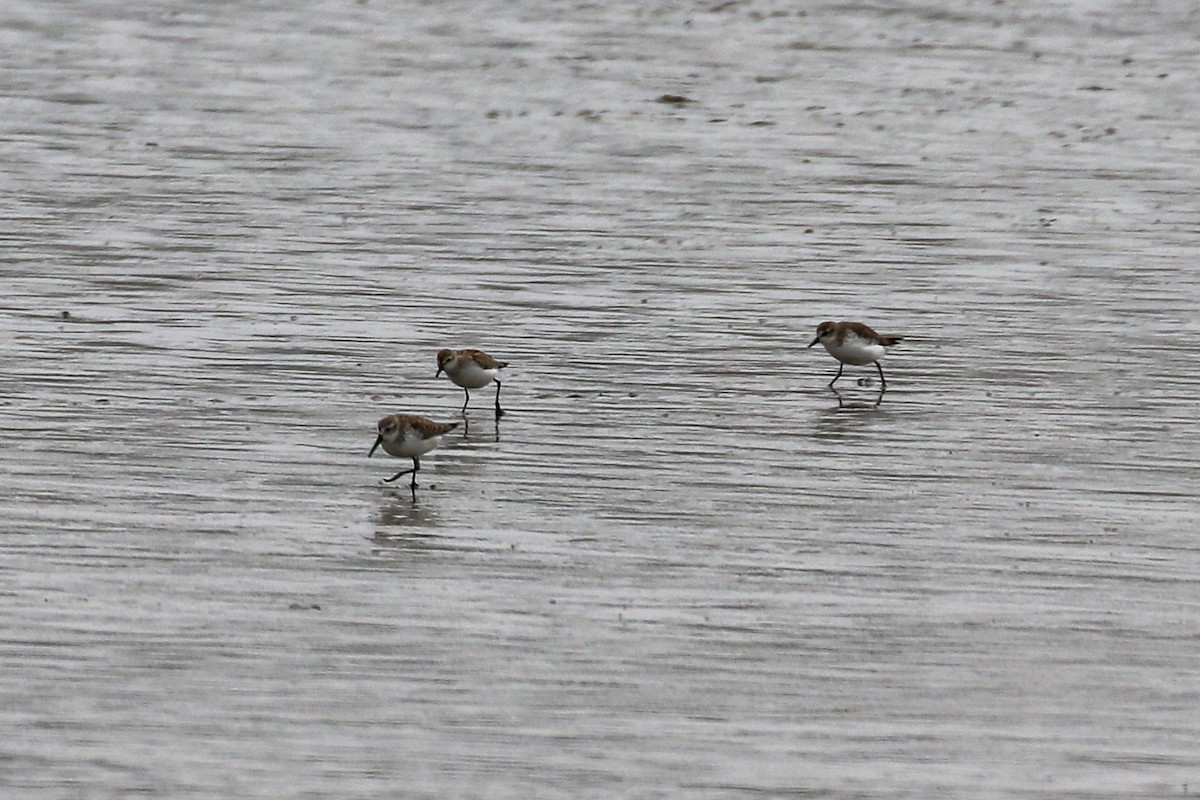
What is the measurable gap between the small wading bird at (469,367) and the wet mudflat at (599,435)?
0.80ft

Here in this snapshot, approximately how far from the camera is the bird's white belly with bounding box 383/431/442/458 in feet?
37.4

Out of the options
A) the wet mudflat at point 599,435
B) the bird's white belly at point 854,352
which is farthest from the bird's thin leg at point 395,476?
the bird's white belly at point 854,352

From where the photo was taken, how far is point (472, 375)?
12883 millimetres

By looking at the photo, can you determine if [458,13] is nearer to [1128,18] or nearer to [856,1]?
[856,1]

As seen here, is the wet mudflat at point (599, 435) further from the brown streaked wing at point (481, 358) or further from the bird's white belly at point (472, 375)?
the brown streaked wing at point (481, 358)

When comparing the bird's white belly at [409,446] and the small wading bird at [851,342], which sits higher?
the small wading bird at [851,342]

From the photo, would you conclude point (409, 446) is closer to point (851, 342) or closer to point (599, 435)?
point (599, 435)

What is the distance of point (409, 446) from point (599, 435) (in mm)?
1371

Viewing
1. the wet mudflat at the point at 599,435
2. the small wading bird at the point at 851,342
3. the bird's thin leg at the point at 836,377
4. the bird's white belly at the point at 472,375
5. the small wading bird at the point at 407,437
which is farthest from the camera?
the bird's thin leg at the point at 836,377

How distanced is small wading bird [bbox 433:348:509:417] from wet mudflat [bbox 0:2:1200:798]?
0.24m

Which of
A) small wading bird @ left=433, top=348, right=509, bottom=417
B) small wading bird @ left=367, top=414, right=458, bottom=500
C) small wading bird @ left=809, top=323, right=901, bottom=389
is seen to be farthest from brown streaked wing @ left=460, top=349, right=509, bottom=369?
small wading bird @ left=809, top=323, right=901, bottom=389

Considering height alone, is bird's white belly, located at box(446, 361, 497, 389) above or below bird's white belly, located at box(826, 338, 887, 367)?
below

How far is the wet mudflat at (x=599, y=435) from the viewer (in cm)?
814

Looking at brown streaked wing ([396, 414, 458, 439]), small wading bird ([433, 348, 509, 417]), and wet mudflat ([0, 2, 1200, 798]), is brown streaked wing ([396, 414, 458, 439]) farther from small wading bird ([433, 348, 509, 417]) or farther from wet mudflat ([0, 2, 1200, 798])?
small wading bird ([433, 348, 509, 417])
